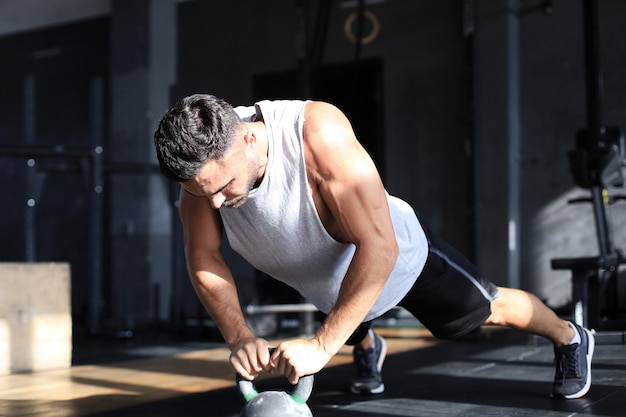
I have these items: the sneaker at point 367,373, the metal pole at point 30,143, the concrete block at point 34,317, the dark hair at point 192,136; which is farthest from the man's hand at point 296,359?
the metal pole at point 30,143

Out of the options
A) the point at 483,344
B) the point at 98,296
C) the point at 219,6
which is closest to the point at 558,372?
the point at 483,344

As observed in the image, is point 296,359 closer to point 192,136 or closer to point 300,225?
point 300,225

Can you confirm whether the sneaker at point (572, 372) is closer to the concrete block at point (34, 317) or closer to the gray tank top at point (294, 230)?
the gray tank top at point (294, 230)

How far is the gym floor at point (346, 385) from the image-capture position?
2.04 metres

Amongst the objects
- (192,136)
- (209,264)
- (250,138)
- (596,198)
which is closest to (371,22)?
(596,198)

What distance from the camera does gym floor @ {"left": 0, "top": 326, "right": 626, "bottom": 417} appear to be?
80.5 inches

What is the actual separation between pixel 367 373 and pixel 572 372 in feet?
1.99

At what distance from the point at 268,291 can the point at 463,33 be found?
2.22 metres

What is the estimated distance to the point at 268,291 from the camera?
16.2 ft

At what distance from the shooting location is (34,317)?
10.2 feet

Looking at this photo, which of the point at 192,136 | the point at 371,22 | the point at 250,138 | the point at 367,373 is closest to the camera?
the point at 192,136

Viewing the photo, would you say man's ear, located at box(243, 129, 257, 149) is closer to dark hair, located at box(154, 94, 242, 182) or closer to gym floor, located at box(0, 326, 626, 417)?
dark hair, located at box(154, 94, 242, 182)

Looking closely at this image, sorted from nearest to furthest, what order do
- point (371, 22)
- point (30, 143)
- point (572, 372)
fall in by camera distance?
point (572, 372) → point (371, 22) → point (30, 143)

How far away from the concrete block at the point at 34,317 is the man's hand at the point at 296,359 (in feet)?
6.38
